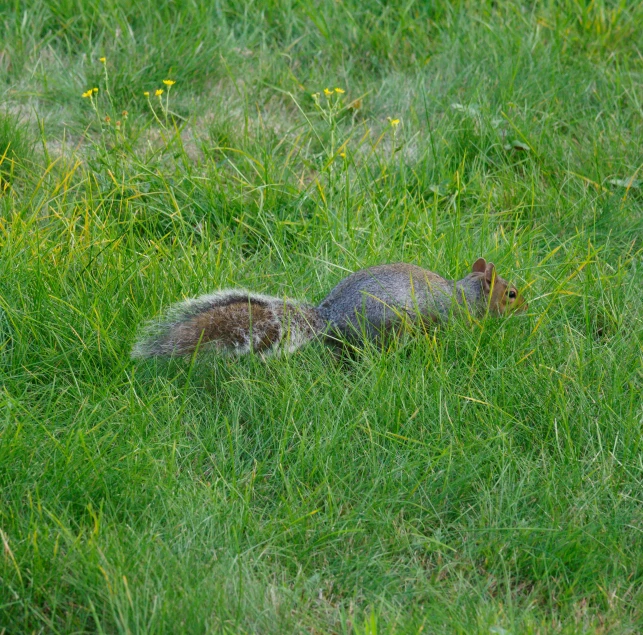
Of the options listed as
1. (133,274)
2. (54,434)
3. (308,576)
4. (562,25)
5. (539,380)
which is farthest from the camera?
(562,25)

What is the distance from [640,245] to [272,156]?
1631mm

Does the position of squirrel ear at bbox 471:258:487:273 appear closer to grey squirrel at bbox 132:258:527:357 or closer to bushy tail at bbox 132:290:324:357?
grey squirrel at bbox 132:258:527:357

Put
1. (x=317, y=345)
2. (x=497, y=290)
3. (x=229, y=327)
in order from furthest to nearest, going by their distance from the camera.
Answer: (x=497, y=290), (x=317, y=345), (x=229, y=327)

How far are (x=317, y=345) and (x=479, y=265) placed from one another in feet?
2.21

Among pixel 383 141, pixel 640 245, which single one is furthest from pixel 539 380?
pixel 383 141

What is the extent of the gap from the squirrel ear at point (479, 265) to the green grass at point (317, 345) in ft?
0.54

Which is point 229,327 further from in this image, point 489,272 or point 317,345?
point 489,272

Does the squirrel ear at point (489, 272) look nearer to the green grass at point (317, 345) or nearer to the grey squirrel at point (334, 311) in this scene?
the grey squirrel at point (334, 311)

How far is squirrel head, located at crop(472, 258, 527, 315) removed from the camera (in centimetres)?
327

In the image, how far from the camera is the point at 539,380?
9.61 feet

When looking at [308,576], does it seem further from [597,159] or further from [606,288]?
[597,159]

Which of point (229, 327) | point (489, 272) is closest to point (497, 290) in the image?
point (489, 272)

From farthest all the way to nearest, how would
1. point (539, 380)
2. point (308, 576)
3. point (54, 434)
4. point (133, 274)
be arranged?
point (133, 274), point (539, 380), point (54, 434), point (308, 576)

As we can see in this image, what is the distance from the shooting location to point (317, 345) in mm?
3188
